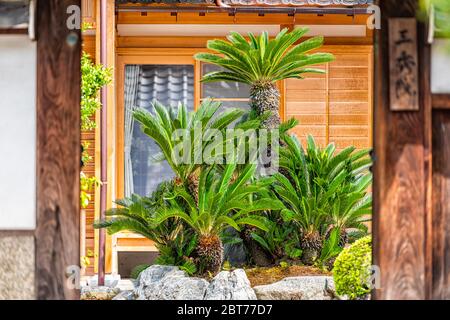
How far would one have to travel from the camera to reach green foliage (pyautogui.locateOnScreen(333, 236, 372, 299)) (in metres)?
7.22

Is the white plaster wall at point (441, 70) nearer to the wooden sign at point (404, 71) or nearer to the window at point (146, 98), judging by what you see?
the wooden sign at point (404, 71)

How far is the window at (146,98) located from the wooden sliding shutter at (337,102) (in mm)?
1574

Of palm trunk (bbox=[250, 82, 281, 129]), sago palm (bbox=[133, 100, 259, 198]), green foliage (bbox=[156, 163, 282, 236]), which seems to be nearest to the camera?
green foliage (bbox=[156, 163, 282, 236])

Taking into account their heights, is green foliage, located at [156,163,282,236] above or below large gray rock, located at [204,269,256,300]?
above

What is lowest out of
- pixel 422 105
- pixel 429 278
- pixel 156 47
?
pixel 429 278

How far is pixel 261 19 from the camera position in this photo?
11.6m

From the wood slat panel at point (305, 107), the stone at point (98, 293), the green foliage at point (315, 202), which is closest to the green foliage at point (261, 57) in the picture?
the green foliage at point (315, 202)

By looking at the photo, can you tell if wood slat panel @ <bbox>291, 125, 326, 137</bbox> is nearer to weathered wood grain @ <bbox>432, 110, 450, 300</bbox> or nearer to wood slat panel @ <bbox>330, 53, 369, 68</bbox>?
wood slat panel @ <bbox>330, 53, 369, 68</bbox>

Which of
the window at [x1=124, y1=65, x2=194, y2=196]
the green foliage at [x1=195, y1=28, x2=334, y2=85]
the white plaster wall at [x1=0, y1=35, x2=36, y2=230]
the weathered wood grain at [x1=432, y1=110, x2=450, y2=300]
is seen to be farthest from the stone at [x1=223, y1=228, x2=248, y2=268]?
the white plaster wall at [x1=0, y1=35, x2=36, y2=230]

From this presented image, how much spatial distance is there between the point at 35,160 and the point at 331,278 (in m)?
4.26

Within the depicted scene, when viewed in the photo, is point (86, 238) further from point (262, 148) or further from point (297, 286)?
point (297, 286)

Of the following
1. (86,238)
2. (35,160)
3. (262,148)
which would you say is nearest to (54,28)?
(35,160)

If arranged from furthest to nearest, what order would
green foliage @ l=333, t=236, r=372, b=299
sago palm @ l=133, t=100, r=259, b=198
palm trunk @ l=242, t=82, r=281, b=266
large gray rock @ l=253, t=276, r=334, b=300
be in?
palm trunk @ l=242, t=82, r=281, b=266 < sago palm @ l=133, t=100, r=259, b=198 < large gray rock @ l=253, t=276, r=334, b=300 < green foliage @ l=333, t=236, r=372, b=299

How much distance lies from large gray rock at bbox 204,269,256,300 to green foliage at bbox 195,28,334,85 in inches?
97.3
